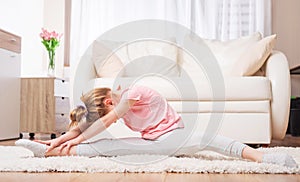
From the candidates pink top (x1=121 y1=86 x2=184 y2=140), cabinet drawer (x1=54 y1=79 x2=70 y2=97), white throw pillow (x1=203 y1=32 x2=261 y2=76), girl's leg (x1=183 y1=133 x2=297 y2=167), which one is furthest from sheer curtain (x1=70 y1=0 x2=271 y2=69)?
girl's leg (x1=183 y1=133 x2=297 y2=167)

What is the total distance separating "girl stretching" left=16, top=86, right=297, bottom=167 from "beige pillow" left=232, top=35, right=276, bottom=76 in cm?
129

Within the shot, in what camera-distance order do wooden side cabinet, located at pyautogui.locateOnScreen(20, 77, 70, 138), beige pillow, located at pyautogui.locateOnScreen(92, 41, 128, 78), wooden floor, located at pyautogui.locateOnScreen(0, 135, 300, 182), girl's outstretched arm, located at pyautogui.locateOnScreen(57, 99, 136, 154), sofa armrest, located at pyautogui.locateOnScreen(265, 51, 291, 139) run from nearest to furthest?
wooden floor, located at pyautogui.locateOnScreen(0, 135, 300, 182) → girl's outstretched arm, located at pyautogui.locateOnScreen(57, 99, 136, 154) → sofa armrest, located at pyautogui.locateOnScreen(265, 51, 291, 139) → beige pillow, located at pyautogui.locateOnScreen(92, 41, 128, 78) → wooden side cabinet, located at pyautogui.locateOnScreen(20, 77, 70, 138)

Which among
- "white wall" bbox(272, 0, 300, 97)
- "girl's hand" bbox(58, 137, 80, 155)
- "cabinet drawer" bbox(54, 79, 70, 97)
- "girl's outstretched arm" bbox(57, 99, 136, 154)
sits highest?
"white wall" bbox(272, 0, 300, 97)

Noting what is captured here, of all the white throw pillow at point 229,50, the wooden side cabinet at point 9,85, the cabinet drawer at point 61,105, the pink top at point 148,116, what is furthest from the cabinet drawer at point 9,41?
the pink top at point 148,116

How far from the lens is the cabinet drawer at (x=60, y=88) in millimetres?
4043

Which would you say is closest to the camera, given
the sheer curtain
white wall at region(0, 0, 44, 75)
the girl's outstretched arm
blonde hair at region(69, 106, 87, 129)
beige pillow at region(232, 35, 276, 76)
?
the girl's outstretched arm

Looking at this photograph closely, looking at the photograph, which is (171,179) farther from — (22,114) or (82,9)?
(82,9)

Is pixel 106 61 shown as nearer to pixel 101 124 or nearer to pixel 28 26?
pixel 101 124

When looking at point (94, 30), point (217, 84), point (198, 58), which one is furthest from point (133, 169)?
point (94, 30)

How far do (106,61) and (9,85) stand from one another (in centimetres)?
95

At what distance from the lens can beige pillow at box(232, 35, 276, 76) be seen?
10.4ft

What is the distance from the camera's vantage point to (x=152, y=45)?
3.81 meters

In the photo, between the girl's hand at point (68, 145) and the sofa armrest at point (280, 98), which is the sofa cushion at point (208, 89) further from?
the girl's hand at point (68, 145)

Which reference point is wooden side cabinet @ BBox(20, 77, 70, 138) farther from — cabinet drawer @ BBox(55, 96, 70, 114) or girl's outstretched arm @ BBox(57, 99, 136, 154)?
girl's outstretched arm @ BBox(57, 99, 136, 154)
